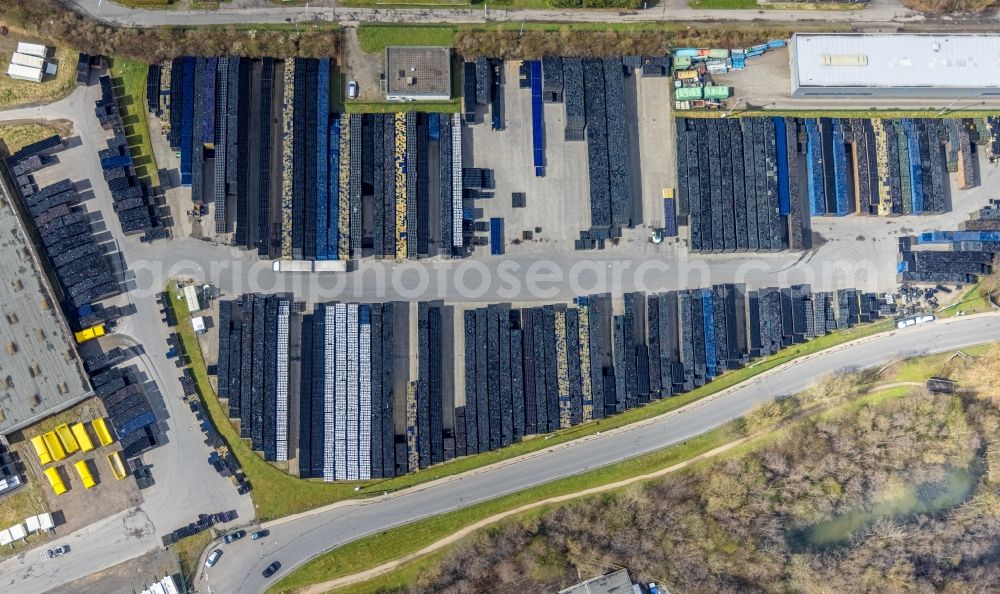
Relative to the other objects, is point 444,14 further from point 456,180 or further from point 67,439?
point 67,439

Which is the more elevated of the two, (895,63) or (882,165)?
(895,63)

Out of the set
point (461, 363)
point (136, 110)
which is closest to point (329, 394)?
point (461, 363)

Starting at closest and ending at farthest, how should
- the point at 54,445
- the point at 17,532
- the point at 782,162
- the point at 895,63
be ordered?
the point at 17,532 → the point at 54,445 → the point at 895,63 → the point at 782,162

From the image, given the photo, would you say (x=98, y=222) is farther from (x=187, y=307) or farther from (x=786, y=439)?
(x=786, y=439)

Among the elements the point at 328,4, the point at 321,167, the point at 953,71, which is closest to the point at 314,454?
the point at 321,167

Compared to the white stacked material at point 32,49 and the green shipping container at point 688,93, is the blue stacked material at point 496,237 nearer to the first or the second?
the green shipping container at point 688,93

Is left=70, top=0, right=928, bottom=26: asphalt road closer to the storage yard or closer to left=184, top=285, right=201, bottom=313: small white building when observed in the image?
left=184, top=285, right=201, bottom=313: small white building
